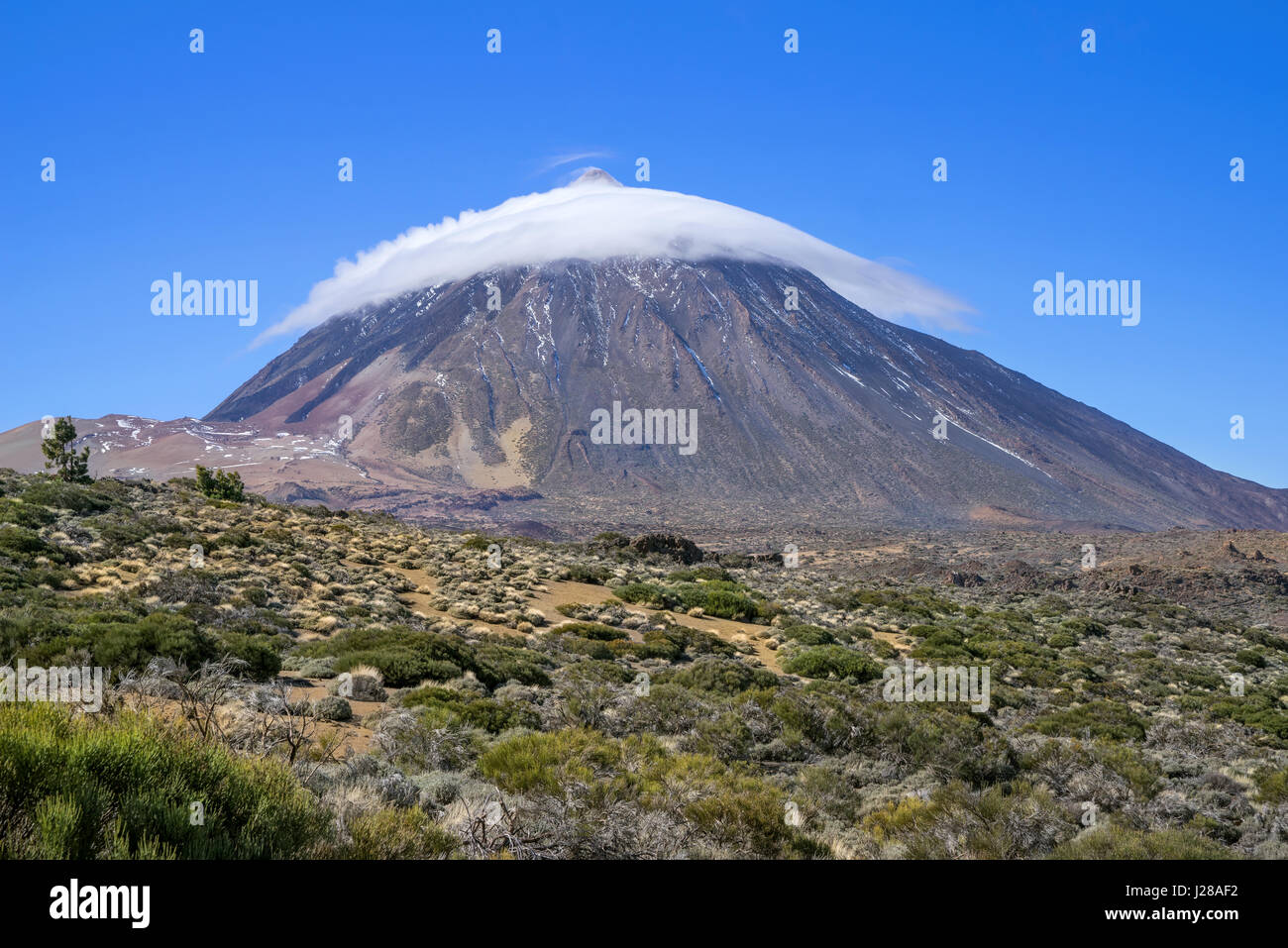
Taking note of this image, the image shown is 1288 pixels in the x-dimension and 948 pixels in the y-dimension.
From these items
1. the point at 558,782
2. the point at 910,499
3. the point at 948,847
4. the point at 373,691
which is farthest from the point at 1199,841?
the point at 910,499

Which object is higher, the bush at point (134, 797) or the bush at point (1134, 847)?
the bush at point (134, 797)

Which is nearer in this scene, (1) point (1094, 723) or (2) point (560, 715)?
(2) point (560, 715)

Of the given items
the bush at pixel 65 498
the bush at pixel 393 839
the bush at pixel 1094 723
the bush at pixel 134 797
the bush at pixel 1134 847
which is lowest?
the bush at pixel 1094 723

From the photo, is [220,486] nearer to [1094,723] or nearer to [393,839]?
[1094,723]

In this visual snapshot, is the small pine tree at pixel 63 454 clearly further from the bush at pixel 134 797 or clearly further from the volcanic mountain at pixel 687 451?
the volcanic mountain at pixel 687 451

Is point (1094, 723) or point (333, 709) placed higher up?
point (333, 709)

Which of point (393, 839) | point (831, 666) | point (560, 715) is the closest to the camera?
point (393, 839)

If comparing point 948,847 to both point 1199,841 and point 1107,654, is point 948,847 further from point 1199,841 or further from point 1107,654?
point 1107,654

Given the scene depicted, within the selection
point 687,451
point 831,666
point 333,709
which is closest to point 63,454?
point 333,709

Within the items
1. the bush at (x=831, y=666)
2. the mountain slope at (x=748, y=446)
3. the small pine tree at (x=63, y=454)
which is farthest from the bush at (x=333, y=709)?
the mountain slope at (x=748, y=446)
